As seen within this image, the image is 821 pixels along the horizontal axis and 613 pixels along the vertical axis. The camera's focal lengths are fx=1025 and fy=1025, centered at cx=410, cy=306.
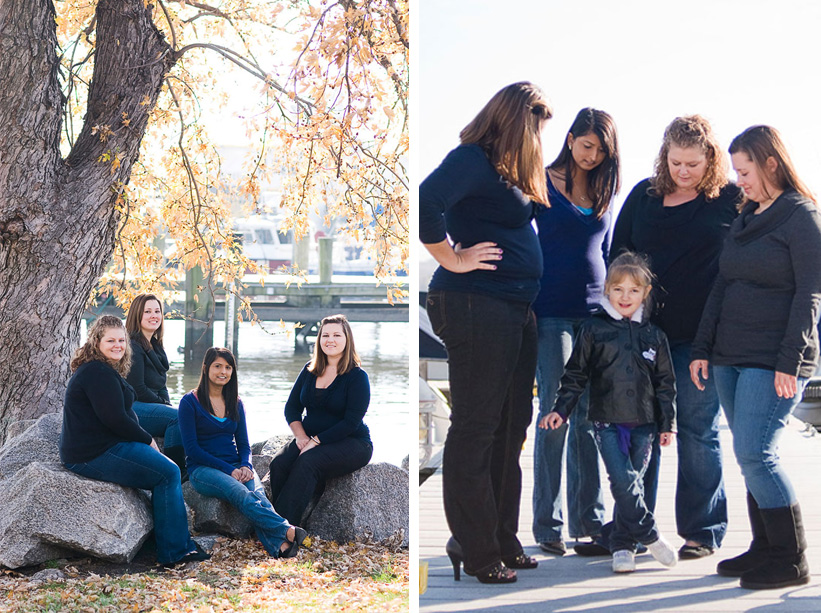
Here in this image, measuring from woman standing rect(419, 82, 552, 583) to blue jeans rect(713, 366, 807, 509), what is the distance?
1.59 ft

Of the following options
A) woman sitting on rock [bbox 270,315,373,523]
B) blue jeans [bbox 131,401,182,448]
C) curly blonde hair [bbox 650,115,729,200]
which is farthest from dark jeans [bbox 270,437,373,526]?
curly blonde hair [bbox 650,115,729,200]

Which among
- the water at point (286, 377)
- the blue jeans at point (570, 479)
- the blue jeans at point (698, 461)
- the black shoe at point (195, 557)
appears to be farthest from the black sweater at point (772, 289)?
the water at point (286, 377)

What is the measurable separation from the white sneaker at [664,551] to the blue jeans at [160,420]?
8.00ft

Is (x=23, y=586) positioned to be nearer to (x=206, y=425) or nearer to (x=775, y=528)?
(x=206, y=425)

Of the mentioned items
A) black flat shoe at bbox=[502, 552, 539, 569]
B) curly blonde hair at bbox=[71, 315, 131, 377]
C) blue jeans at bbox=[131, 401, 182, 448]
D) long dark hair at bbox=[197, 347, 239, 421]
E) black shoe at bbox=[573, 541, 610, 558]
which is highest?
curly blonde hair at bbox=[71, 315, 131, 377]

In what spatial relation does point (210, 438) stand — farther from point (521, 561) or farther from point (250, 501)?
point (521, 561)

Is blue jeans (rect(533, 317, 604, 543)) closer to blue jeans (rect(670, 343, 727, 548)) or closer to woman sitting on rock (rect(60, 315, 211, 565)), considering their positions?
blue jeans (rect(670, 343, 727, 548))

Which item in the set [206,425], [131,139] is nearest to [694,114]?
[206,425]

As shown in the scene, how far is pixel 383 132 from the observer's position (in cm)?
479

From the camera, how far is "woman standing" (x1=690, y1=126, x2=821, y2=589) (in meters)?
2.38

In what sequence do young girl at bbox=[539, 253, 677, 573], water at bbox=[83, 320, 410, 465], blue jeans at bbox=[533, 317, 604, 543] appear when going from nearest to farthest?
young girl at bbox=[539, 253, 677, 573] → blue jeans at bbox=[533, 317, 604, 543] → water at bbox=[83, 320, 410, 465]

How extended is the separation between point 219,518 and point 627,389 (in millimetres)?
2241

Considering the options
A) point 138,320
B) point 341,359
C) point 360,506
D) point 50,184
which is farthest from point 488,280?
point 50,184

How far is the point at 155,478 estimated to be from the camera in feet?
12.6
